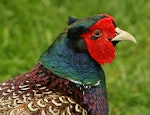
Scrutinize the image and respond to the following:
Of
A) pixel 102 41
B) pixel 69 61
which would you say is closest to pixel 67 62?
pixel 69 61

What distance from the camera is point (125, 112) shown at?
452cm

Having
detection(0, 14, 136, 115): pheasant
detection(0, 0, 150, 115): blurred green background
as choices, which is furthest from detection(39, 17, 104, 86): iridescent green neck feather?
detection(0, 0, 150, 115): blurred green background

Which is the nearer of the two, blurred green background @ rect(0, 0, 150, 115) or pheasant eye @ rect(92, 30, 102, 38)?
pheasant eye @ rect(92, 30, 102, 38)

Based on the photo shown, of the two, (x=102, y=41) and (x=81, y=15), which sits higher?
(x=81, y=15)

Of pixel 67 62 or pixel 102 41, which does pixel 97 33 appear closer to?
pixel 102 41

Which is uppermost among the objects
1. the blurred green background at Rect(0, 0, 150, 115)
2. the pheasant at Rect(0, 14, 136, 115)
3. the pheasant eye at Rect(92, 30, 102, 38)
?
the blurred green background at Rect(0, 0, 150, 115)

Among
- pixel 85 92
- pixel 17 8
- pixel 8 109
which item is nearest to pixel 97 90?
pixel 85 92

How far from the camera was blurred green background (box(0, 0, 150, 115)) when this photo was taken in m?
4.60

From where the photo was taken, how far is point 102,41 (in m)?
3.03

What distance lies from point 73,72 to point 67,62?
0.06 meters

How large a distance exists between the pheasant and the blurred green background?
4.65 ft

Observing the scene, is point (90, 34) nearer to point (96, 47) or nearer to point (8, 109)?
point (96, 47)

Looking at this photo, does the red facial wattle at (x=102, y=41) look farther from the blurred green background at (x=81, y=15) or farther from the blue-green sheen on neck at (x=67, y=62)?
the blurred green background at (x=81, y=15)

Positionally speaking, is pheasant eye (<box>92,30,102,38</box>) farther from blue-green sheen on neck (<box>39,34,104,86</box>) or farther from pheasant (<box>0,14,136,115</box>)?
blue-green sheen on neck (<box>39,34,104,86</box>)
